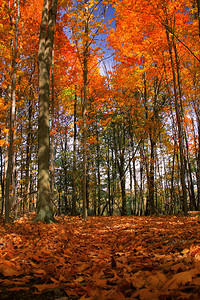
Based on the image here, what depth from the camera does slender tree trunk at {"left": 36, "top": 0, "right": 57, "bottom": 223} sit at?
4773 mm

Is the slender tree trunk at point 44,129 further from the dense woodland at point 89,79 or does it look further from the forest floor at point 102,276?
the forest floor at point 102,276

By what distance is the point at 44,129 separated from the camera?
5.14 m

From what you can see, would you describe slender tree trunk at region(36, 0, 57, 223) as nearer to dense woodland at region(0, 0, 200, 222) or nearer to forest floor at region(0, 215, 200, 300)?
dense woodland at region(0, 0, 200, 222)

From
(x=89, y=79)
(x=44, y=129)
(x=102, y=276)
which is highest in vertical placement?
(x=89, y=79)

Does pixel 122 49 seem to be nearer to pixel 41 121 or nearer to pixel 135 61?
pixel 135 61

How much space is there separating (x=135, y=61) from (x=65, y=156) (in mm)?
10821

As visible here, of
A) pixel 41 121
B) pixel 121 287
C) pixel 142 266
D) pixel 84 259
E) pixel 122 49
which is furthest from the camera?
pixel 122 49

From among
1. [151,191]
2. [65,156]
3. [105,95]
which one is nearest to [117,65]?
[105,95]

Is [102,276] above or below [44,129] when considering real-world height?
below

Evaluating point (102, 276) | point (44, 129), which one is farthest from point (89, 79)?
point (102, 276)

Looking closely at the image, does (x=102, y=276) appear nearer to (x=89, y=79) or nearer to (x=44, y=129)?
(x=44, y=129)

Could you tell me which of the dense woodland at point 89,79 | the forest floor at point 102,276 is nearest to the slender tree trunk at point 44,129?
the dense woodland at point 89,79

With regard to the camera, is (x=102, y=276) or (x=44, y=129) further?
(x=44, y=129)

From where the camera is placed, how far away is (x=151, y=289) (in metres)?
0.91
